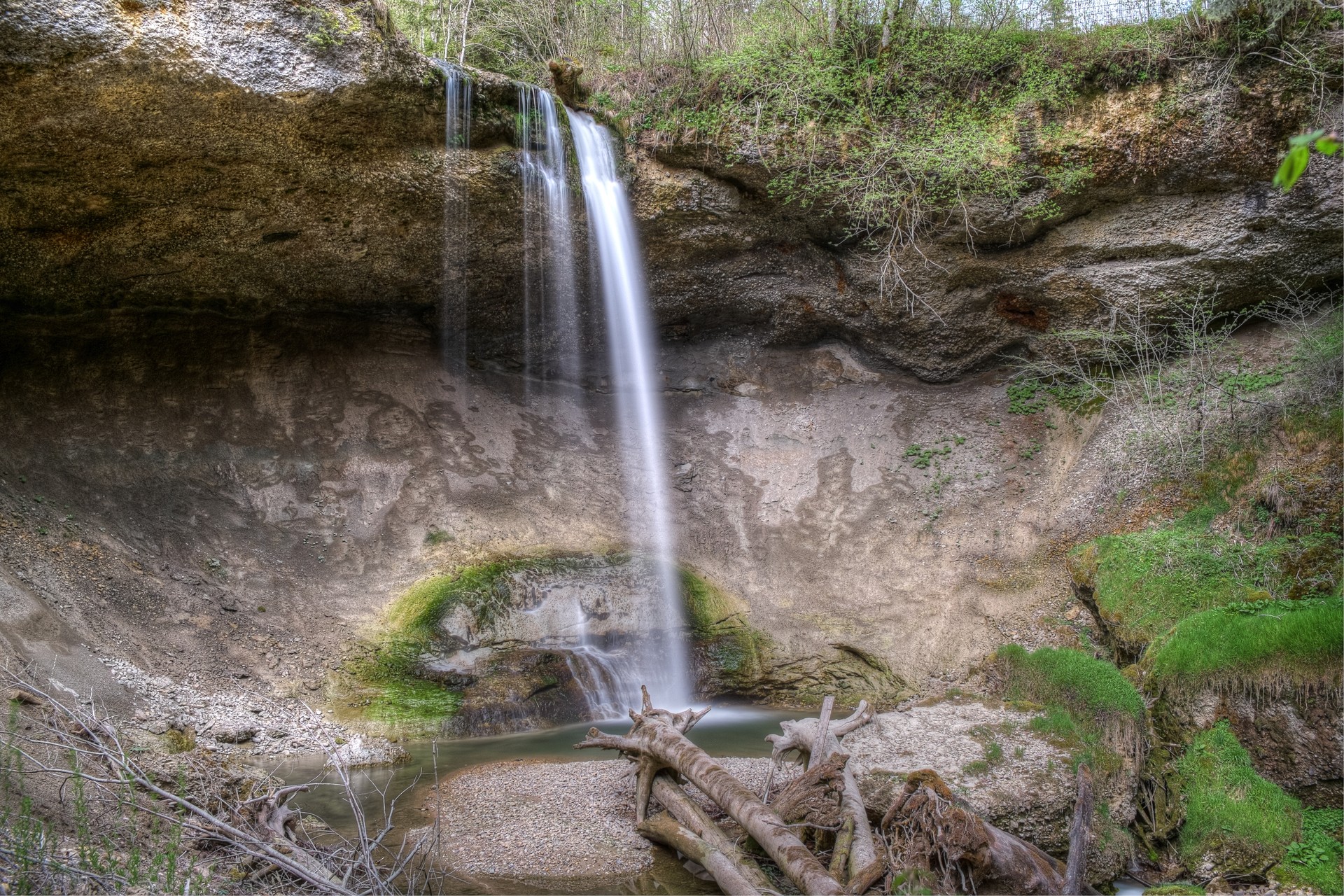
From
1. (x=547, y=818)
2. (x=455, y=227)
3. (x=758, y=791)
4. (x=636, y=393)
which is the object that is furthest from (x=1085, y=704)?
(x=455, y=227)

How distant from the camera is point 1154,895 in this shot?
471 centimetres

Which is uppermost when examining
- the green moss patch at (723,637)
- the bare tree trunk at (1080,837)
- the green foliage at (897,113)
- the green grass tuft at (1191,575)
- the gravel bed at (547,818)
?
the green foliage at (897,113)

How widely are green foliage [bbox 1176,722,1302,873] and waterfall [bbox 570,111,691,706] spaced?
5505mm

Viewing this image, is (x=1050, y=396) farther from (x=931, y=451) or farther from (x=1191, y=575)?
(x=1191, y=575)

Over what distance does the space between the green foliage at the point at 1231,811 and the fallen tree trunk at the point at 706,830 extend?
10.1 ft

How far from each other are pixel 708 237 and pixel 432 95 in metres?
4.48

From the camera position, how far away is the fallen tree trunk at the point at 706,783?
424 centimetres

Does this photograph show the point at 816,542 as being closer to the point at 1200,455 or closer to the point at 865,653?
the point at 865,653

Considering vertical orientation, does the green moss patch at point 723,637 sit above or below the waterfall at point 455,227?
below

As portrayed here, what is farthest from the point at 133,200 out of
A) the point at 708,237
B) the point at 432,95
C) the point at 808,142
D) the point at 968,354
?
the point at 968,354

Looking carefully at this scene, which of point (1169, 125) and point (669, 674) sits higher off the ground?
point (1169, 125)

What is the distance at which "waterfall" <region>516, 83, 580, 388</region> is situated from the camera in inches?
421

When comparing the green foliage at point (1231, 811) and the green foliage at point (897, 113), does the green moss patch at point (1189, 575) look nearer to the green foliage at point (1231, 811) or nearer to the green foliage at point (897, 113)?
the green foliage at point (1231, 811)

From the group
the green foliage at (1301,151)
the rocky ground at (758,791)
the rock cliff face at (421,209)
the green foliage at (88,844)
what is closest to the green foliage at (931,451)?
the rock cliff face at (421,209)
